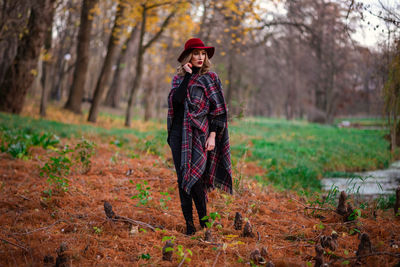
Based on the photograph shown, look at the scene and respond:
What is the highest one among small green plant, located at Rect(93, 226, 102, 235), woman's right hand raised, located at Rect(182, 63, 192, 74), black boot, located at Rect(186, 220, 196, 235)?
woman's right hand raised, located at Rect(182, 63, 192, 74)

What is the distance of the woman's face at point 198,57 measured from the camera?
330 cm

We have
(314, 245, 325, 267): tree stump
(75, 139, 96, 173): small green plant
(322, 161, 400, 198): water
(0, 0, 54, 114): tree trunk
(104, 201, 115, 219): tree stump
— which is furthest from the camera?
(0, 0, 54, 114): tree trunk

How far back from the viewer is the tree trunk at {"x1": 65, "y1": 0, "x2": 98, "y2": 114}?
13727mm

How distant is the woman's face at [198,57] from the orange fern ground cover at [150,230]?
5.73 ft

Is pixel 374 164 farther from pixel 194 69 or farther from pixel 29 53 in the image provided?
pixel 29 53

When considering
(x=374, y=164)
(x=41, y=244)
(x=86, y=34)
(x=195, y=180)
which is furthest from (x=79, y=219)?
(x=86, y=34)

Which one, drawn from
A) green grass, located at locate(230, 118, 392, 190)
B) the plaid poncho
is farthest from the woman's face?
green grass, located at locate(230, 118, 392, 190)

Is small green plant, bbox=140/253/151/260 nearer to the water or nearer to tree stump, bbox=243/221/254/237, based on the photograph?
tree stump, bbox=243/221/254/237

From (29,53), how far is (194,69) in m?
9.84

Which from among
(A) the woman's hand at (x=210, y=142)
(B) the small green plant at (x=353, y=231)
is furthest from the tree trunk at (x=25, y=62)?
(B) the small green plant at (x=353, y=231)

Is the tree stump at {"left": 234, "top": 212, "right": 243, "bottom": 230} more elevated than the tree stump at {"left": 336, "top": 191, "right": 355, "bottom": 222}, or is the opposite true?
the tree stump at {"left": 336, "top": 191, "right": 355, "bottom": 222}

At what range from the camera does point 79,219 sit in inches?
137

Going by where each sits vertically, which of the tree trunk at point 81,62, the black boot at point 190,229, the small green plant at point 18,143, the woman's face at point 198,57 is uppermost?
the tree trunk at point 81,62

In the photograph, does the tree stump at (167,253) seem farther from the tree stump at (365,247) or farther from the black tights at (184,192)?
the tree stump at (365,247)
